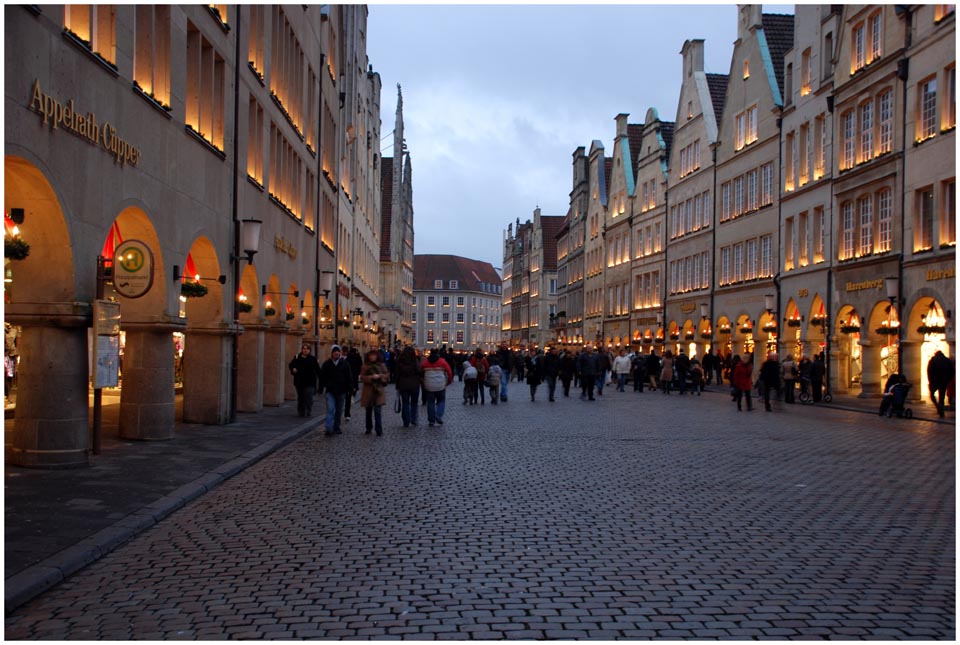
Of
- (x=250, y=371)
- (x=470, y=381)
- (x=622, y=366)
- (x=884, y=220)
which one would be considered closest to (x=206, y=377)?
(x=250, y=371)

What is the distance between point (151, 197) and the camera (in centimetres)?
1565

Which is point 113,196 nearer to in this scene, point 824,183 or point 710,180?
point 824,183

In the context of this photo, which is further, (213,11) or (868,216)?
(868,216)

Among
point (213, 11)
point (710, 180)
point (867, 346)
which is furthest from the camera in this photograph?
point (710, 180)

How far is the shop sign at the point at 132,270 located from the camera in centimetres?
1348

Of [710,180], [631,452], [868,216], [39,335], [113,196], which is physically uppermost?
[710,180]

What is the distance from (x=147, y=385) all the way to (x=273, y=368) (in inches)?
434

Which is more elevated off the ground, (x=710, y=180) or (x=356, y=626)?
(x=710, y=180)

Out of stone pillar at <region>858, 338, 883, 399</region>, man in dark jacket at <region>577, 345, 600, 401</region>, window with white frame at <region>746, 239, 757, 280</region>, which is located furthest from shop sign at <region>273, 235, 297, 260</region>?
window with white frame at <region>746, 239, 757, 280</region>

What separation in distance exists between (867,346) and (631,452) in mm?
21372

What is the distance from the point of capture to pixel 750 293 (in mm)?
47188

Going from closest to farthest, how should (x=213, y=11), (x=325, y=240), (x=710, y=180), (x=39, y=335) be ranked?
(x=39, y=335)
(x=213, y=11)
(x=325, y=240)
(x=710, y=180)

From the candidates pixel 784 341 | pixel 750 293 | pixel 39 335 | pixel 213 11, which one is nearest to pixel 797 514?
pixel 39 335

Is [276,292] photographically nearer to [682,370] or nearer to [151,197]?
[151,197]
